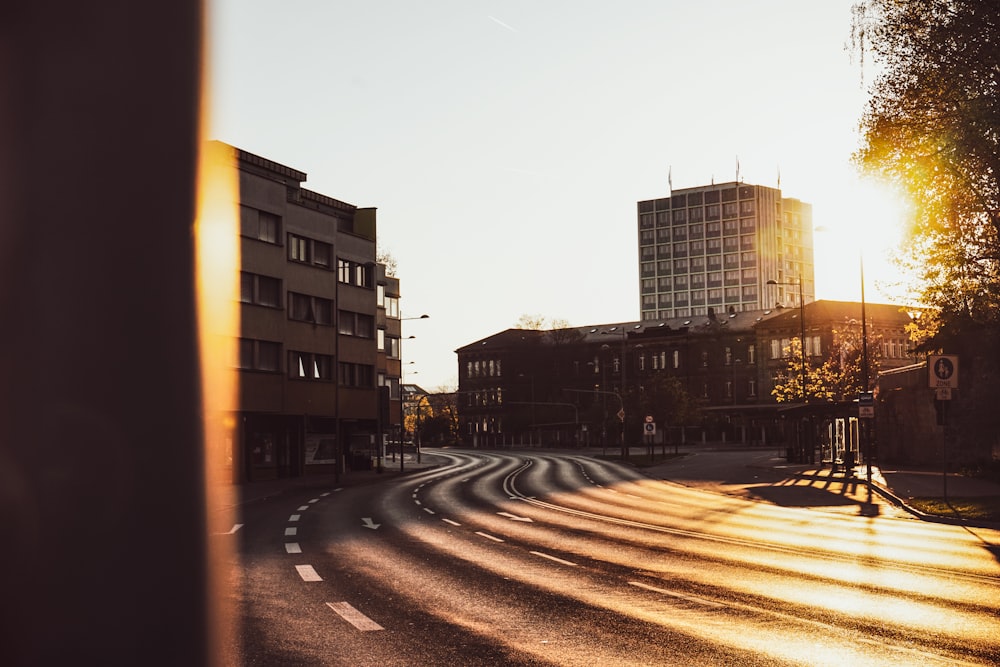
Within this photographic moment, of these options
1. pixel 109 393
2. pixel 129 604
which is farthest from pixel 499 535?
pixel 109 393

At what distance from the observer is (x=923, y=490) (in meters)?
36.1

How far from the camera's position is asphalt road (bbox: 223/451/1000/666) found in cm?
962

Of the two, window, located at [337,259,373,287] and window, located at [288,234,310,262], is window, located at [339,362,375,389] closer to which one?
window, located at [337,259,373,287]

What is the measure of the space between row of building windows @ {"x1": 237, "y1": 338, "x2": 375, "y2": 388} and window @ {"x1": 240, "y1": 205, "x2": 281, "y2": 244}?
4.95 meters

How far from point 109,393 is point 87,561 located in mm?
29168

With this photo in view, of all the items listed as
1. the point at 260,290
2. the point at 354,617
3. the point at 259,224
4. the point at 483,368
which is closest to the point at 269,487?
the point at 260,290

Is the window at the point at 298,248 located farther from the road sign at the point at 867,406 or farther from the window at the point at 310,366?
the road sign at the point at 867,406

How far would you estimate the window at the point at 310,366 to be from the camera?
59156mm

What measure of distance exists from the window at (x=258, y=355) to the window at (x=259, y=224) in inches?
195

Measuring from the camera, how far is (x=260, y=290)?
56281 mm

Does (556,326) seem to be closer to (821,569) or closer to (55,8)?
(55,8)

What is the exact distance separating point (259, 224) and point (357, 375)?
44.7 ft

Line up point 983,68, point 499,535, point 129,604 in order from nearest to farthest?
point 129,604 < point 499,535 < point 983,68

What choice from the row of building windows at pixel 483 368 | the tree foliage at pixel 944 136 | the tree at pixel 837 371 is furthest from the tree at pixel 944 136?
the row of building windows at pixel 483 368
